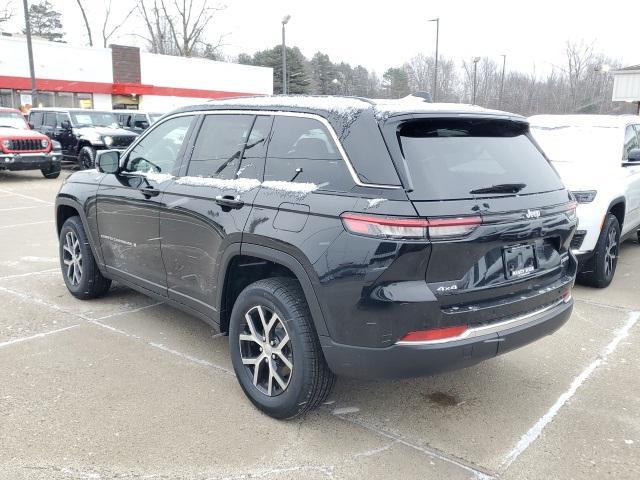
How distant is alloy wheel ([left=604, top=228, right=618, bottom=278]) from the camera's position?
6.18 meters

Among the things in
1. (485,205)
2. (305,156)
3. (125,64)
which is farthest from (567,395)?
(125,64)

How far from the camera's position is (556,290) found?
3447 mm

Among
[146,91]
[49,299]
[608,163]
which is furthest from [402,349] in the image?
[146,91]

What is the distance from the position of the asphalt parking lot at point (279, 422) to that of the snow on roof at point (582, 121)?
3213 millimetres

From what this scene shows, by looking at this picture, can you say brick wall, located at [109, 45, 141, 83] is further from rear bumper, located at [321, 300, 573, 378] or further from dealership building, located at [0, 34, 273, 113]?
rear bumper, located at [321, 300, 573, 378]

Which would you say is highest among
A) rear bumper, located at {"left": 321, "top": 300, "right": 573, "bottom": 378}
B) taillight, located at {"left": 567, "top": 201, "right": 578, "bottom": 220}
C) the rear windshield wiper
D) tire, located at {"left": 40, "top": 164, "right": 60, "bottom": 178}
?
the rear windshield wiper

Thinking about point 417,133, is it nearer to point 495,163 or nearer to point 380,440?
point 495,163

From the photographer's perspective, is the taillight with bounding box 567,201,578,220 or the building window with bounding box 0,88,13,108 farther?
the building window with bounding box 0,88,13,108

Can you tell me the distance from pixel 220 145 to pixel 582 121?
18.0 ft

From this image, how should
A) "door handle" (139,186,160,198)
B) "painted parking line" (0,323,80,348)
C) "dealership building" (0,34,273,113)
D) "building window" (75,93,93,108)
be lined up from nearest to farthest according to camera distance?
"door handle" (139,186,160,198) < "painted parking line" (0,323,80,348) < "dealership building" (0,34,273,113) < "building window" (75,93,93,108)

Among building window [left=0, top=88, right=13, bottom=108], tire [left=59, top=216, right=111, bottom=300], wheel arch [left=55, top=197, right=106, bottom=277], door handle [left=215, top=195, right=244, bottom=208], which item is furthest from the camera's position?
building window [left=0, top=88, right=13, bottom=108]

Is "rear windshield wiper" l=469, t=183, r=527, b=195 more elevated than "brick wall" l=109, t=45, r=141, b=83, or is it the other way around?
"brick wall" l=109, t=45, r=141, b=83

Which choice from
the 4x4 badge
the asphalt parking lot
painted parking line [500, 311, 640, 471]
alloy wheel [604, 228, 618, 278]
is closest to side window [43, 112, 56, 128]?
the asphalt parking lot

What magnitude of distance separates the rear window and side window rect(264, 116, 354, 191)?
14.9 inches
